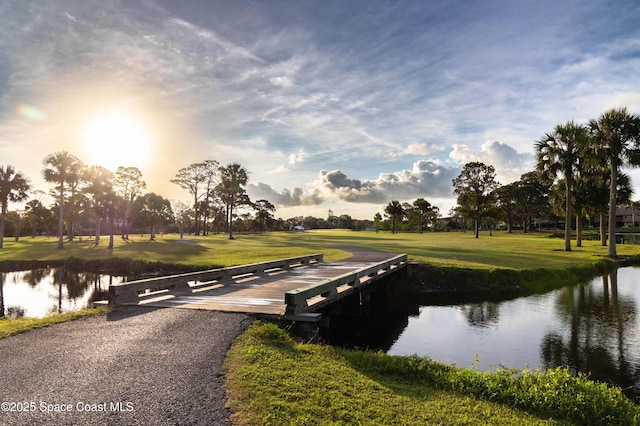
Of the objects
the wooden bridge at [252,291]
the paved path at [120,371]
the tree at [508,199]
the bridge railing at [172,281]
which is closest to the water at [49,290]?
the bridge railing at [172,281]

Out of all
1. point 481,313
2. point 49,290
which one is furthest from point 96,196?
point 481,313

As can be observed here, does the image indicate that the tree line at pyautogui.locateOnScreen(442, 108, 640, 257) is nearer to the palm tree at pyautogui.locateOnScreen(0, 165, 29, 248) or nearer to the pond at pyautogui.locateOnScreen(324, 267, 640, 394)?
the pond at pyautogui.locateOnScreen(324, 267, 640, 394)

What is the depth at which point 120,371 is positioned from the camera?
20.0 feet

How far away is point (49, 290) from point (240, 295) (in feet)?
58.6

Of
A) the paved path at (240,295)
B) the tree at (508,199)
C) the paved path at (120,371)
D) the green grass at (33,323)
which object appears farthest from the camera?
the tree at (508,199)

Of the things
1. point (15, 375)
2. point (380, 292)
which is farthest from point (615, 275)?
point (15, 375)

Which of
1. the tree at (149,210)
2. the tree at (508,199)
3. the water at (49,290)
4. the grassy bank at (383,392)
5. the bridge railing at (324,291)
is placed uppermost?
the tree at (508,199)

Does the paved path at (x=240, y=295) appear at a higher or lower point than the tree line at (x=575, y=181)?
lower

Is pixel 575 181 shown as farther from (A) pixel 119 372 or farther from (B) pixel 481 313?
(A) pixel 119 372

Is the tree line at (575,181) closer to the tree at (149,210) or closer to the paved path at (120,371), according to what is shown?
the paved path at (120,371)

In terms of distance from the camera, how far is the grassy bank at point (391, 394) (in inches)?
207

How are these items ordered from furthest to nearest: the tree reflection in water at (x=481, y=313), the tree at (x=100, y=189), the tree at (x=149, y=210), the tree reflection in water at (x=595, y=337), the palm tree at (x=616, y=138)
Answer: the tree at (x=149, y=210), the tree at (x=100, y=189), the palm tree at (x=616, y=138), the tree reflection in water at (x=481, y=313), the tree reflection in water at (x=595, y=337)

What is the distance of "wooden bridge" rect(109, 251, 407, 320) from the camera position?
33.4 feet

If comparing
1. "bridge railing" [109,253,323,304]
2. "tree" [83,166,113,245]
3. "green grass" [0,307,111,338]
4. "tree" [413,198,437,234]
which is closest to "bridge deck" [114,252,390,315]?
"bridge railing" [109,253,323,304]
